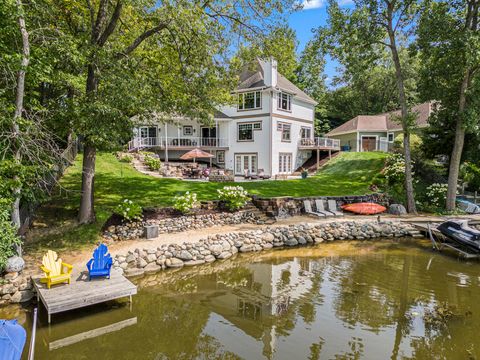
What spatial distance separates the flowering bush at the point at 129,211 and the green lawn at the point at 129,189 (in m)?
0.54

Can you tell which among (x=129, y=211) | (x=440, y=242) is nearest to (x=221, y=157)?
(x=129, y=211)

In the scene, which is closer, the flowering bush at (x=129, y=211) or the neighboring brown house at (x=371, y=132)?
the flowering bush at (x=129, y=211)

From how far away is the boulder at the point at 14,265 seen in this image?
8.30 metres

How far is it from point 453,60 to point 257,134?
14.7m

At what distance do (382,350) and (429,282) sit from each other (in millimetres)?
4434

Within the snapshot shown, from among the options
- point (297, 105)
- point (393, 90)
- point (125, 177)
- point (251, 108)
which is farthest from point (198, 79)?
point (393, 90)

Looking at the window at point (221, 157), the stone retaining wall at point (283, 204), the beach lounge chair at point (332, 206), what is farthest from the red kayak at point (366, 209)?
the window at point (221, 157)

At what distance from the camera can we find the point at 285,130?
28078mm

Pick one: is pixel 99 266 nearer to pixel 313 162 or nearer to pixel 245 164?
pixel 245 164

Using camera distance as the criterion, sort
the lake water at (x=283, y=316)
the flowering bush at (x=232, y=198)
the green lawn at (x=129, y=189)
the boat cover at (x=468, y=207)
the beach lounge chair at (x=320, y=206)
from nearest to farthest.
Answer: the lake water at (x=283, y=316) → the green lawn at (x=129, y=189) → the flowering bush at (x=232, y=198) → the beach lounge chair at (x=320, y=206) → the boat cover at (x=468, y=207)

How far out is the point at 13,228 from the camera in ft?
25.8

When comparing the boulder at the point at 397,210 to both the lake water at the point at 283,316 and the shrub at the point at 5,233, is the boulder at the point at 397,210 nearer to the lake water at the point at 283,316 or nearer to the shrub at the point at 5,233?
the lake water at the point at 283,316

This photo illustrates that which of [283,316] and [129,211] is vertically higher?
[129,211]

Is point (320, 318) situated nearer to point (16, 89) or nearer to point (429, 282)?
point (429, 282)
